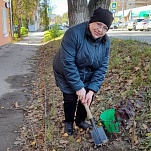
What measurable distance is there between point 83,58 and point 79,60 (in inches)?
2.1

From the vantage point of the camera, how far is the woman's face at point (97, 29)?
2.71 metres

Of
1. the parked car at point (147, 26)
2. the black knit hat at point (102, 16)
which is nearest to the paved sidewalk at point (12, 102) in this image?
the black knit hat at point (102, 16)

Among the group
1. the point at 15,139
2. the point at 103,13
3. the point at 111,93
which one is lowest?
the point at 15,139

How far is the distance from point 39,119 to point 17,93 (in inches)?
70.5

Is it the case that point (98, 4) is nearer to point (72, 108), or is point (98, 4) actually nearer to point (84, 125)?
point (84, 125)

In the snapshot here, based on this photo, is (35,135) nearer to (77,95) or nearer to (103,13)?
(77,95)

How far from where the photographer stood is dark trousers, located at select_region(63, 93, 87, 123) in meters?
3.13

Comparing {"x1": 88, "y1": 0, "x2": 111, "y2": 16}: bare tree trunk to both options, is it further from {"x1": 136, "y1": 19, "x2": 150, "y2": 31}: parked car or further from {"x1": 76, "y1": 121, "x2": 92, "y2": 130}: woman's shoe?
{"x1": 136, "y1": 19, "x2": 150, "y2": 31}: parked car

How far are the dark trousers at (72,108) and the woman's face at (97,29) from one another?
845 millimetres

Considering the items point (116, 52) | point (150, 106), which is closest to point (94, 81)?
point (150, 106)

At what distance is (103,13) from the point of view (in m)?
2.66

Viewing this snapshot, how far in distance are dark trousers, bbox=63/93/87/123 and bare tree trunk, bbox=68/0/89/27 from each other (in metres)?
5.21

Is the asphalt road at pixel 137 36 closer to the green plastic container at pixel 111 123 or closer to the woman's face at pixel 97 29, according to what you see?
the green plastic container at pixel 111 123

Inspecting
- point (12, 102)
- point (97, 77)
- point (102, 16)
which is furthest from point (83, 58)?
point (12, 102)
